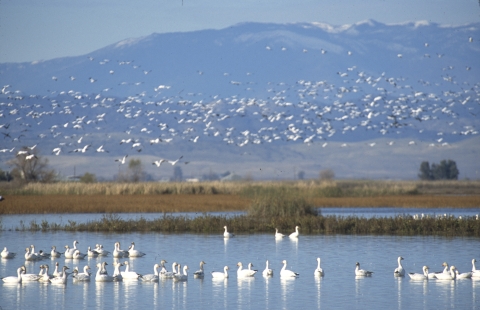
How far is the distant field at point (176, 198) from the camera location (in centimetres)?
4381

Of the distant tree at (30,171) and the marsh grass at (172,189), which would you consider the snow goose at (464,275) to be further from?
the distant tree at (30,171)

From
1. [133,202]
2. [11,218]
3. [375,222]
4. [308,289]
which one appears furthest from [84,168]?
[308,289]

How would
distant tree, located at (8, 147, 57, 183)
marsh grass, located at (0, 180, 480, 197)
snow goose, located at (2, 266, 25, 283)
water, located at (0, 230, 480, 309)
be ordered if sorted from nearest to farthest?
water, located at (0, 230, 480, 309)
snow goose, located at (2, 266, 25, 283)
marsh grass, located at (0, 180, 480, 197)
distant tree, located at (8, 147, 57, 183)

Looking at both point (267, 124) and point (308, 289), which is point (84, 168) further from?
point (308, 289)

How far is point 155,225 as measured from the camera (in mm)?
32469

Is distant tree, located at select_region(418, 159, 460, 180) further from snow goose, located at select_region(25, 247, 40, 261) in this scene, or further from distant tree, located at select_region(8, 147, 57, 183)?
snow goose, located at select_region(25, 247, 40, 261)

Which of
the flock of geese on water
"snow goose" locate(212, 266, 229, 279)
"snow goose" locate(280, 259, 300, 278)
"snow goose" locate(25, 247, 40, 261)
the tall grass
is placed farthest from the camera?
the tall grass

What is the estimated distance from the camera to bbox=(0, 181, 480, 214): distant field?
144ft

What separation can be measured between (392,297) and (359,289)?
1155 mm

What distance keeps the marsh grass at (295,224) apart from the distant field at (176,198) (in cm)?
696

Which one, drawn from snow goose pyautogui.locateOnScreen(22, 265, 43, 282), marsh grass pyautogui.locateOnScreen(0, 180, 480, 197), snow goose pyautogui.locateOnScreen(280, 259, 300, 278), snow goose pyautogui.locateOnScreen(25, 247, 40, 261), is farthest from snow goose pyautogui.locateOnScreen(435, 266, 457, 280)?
marsh grass pyautogui.locateOnScreen(0, 180, 480, 197)

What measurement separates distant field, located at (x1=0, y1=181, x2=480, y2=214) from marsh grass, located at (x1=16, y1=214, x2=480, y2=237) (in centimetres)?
696

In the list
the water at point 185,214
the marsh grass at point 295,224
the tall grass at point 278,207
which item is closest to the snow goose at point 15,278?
the marsh grass at point 295,224

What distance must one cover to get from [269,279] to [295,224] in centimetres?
1169
